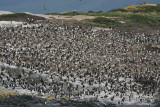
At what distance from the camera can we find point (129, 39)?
1438 inches

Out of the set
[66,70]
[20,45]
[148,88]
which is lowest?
[148,88]

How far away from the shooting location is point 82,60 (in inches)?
1092

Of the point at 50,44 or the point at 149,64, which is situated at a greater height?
the point at 50,44

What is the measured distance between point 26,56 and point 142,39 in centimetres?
1814

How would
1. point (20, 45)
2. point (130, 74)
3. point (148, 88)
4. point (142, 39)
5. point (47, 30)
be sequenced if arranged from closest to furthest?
point (148, 88), point (130, 74), point (20, 45), point (47, 30), point (142, 39)

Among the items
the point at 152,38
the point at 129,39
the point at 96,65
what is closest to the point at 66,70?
the point at 96,65

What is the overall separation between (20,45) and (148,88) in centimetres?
1483

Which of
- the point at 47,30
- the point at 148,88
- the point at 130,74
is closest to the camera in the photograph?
the point at 148,88

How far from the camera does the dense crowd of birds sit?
Answer: 23.4 meters

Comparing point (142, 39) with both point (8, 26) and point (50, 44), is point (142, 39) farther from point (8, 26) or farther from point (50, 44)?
point (8, 26)

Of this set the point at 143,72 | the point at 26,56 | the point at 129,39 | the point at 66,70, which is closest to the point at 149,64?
the point at 143,72

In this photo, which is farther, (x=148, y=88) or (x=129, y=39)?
(x=129, y=39)

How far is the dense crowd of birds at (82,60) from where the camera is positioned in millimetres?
23438

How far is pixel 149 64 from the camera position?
2955cm
